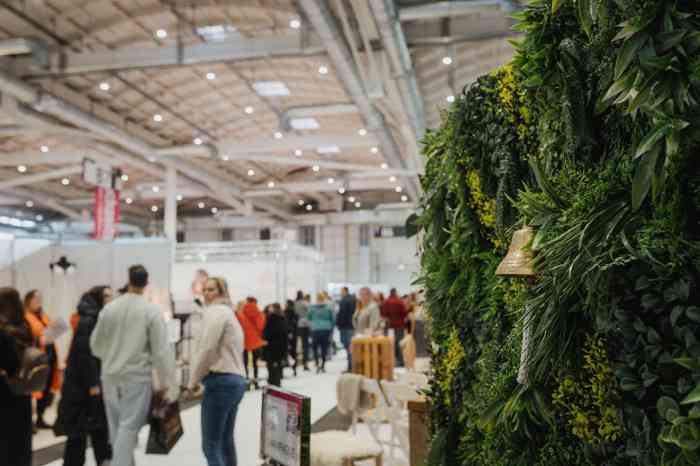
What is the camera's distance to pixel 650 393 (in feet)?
4.51

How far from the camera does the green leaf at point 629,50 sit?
1.28 metres

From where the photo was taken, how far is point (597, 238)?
143 centimetres

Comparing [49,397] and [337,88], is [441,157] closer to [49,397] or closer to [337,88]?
[49,397]

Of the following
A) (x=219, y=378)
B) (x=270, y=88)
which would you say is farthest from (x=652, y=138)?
Answer: (x=270, y=88)

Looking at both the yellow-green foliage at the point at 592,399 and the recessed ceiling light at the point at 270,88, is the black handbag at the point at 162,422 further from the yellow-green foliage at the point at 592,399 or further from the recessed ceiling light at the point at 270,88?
the recessed ceiling light at the point at 270,88

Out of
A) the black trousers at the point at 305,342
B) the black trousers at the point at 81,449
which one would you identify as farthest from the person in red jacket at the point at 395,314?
the black trousers at the point at 81,449

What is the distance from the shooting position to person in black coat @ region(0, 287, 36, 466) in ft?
11.7

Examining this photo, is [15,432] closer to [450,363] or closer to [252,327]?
[450,363]

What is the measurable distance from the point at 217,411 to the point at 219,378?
0.66ft

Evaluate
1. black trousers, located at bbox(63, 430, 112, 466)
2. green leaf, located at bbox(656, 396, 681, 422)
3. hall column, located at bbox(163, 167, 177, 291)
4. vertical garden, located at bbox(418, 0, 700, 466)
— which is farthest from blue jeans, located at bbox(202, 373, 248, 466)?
hall column, located at bbox(163, 167, 177, 291)

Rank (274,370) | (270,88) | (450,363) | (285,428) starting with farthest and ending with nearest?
1. (270,88)
2. (274,370)
3. (450,363)
4. (285,428)

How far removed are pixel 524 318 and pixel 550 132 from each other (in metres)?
0.55

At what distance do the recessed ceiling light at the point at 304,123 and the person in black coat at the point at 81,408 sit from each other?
31.7 feet

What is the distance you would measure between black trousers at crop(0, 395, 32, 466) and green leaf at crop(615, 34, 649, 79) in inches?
143
